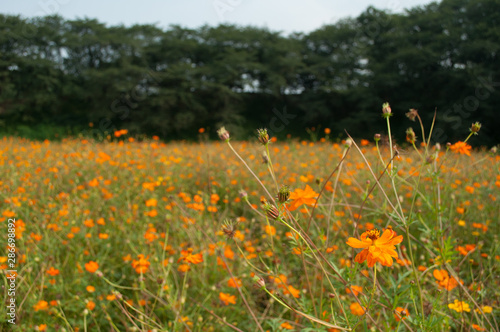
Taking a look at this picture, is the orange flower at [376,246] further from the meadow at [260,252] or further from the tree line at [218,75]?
the tree line at [218,75]

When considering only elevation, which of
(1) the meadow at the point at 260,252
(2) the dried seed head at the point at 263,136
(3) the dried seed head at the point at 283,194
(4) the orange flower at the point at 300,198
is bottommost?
(1) the meadow at the point at 260,252

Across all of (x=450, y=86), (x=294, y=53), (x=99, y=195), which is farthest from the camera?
(x=294, y=53)

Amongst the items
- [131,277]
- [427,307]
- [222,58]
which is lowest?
[131,277]

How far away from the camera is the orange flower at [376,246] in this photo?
0.59 metres

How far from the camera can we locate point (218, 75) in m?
18.4

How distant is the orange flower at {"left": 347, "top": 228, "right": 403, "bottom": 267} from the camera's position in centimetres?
59

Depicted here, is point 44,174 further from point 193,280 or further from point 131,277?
point 193,280

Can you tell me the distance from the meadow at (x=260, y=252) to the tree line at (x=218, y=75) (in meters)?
13.7

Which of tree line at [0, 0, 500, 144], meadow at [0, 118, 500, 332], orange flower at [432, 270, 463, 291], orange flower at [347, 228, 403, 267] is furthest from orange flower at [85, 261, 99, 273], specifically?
tree line at [0, 0, 500, 144]

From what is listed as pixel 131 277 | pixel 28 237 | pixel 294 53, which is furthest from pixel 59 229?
pixel 294 53

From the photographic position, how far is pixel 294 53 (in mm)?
18938

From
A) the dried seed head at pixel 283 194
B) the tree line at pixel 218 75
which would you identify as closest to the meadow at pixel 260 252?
the dried seed head at pixel 283 194

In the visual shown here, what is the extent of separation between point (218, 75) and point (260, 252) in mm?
17982

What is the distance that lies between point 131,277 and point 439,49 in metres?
16.0
